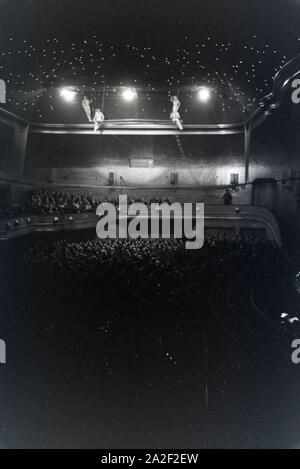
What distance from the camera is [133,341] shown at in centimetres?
120

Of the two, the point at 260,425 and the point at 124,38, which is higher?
the point at 124,38

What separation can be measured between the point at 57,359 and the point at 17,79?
2.74ft

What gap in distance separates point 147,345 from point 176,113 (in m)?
0.68

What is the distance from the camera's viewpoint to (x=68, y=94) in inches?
46.1

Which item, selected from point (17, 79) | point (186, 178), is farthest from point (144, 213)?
point (17, 79)

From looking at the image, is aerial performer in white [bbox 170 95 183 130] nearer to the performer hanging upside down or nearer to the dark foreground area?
the performer hanging upside down

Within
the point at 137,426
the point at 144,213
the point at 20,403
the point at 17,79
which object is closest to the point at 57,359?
the point at 20,403

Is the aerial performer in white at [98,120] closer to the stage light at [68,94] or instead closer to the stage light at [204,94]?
the stage light at [68,94]

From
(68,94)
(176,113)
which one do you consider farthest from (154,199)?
(68,94)

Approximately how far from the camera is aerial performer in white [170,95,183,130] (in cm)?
115

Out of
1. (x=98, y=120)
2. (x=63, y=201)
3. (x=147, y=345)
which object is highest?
(x=98, y=120)

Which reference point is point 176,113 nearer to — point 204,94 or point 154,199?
point 204,94
